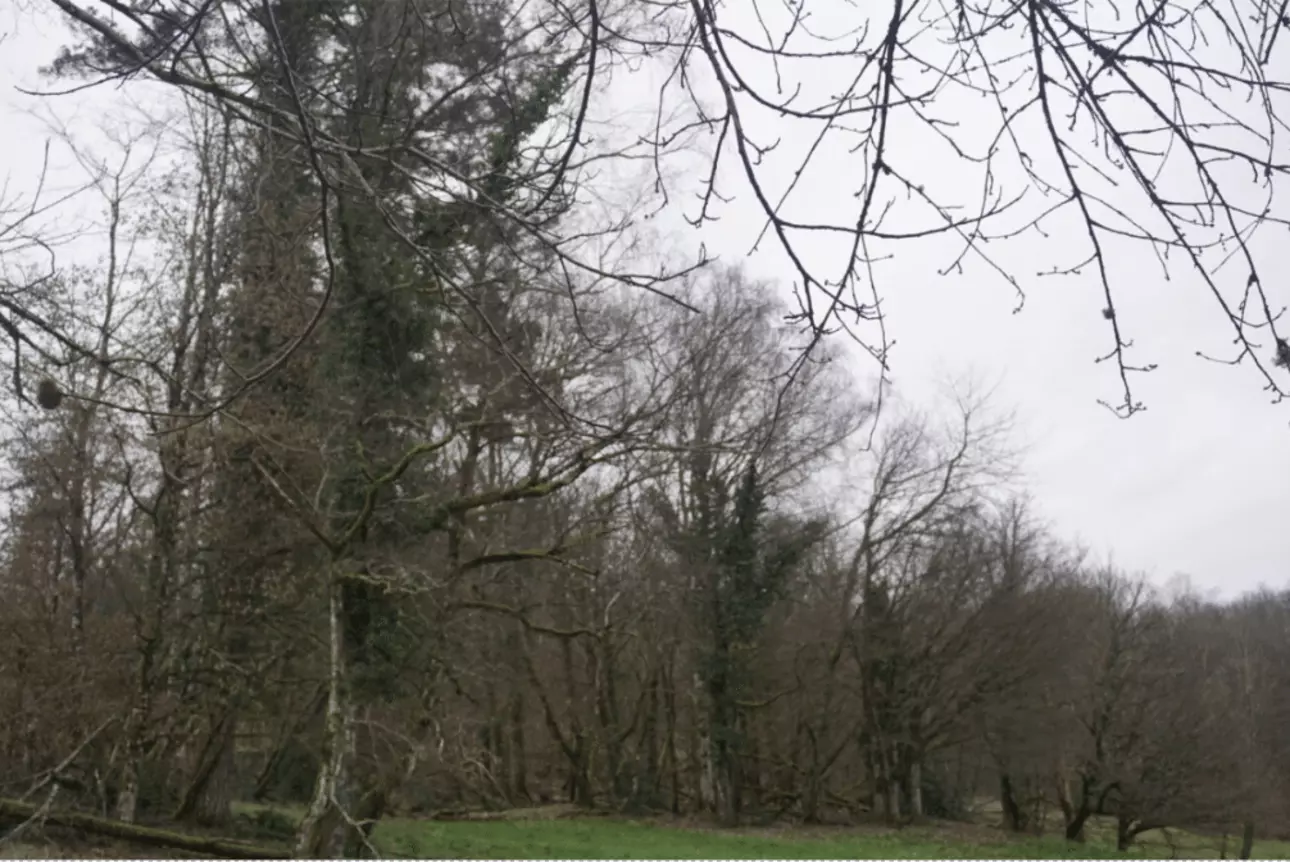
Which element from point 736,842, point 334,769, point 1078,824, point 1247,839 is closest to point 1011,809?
point 1078,824

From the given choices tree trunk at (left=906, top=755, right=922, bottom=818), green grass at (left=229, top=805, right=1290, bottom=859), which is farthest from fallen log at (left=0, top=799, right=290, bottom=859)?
tree trunk at (left=906, top=755, right=922, bottom=818)

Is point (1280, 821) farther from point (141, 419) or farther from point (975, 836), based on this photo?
point (141, 419)

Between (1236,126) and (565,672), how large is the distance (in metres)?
21.7

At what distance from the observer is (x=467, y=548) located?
15023mm

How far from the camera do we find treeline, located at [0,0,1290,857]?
5512mm

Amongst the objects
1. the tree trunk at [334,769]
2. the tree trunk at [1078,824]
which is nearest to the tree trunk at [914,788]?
→ the tree trunk at [1078,824]

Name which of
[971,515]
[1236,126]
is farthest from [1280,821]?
[1236,126]

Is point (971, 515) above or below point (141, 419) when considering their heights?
above

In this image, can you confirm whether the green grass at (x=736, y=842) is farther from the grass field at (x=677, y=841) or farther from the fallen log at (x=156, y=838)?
the fallen log at (x=156, y=838)

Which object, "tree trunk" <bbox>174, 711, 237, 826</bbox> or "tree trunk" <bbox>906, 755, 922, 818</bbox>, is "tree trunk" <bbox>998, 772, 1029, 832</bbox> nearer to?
"tree trunk" <bbox>906, 755, 922, 818</bbox>

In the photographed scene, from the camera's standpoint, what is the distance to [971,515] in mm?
23438

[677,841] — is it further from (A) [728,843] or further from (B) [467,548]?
(B) [467,548]

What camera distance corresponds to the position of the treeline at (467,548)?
551 cm

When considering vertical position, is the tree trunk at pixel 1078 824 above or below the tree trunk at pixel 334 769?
below
